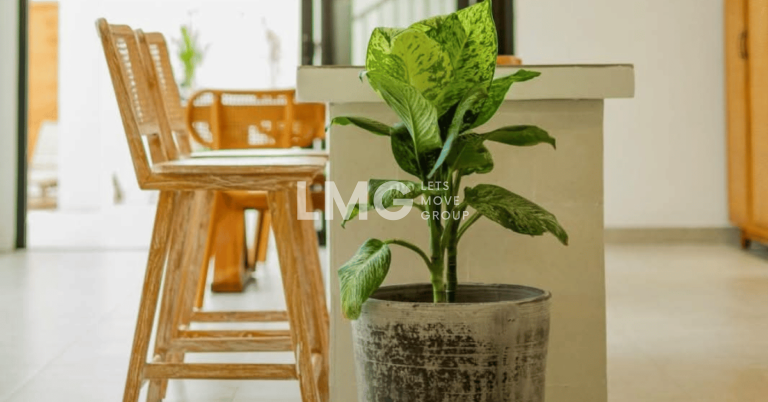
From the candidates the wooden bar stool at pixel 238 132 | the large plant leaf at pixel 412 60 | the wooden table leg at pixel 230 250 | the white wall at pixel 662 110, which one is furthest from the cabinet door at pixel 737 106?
the large plant leaf at pixel 412 60

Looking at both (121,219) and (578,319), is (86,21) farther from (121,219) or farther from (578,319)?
(578,319)

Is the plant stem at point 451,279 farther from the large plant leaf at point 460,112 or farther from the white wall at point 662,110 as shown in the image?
the white wall at point 662,110

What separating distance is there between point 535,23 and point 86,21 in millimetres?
5233

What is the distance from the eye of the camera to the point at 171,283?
2.10 meters

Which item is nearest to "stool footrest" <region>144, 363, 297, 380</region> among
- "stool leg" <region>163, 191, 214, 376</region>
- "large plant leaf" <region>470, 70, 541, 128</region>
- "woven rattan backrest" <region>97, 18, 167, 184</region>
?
"stool leg" <region>163, 191, 214, 376</region>

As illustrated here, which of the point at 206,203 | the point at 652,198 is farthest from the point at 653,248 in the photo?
the point at 206,203

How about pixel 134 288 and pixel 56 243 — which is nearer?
pixel 134 288

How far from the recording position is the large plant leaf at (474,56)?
1382 mm

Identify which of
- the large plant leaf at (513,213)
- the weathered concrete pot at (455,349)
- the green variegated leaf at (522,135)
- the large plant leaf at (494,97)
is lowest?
the weathered concrete pot at (455,349)

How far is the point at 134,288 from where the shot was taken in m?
4.13

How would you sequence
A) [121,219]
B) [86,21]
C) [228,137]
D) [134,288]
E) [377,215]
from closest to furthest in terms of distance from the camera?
[377,215] → [228,137] → [134,288] → [121,219] → [86,21]

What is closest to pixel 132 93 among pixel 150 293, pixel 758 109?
pixel 150 293

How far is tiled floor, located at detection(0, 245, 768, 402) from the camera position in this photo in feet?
7.60

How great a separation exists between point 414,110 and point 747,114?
438 cm
